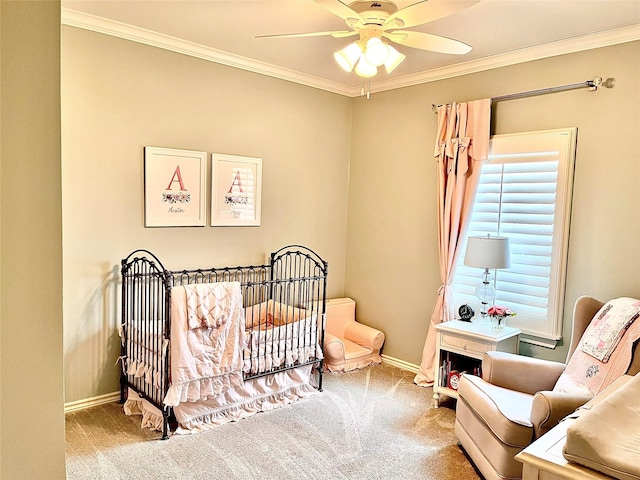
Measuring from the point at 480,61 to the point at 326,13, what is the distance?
145 cm

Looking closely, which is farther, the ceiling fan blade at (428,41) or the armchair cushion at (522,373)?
the armchair cushion at (522,373)

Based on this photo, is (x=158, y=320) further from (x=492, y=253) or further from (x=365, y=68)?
(x=492, y=253)

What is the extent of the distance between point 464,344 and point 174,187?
2398 mm

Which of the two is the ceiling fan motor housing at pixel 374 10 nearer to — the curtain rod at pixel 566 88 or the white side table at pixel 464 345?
the curtain rod at pixel 566 88

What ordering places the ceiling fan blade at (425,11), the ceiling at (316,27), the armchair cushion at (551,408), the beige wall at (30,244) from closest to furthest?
1. the beige wall at (30,244)
2. the ceiling fan blade at (425,11)
3. the armchair cushion at (551,408)
4. the ceiling at (316,27)

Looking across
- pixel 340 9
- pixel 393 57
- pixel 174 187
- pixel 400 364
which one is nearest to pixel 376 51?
pixel 393 57

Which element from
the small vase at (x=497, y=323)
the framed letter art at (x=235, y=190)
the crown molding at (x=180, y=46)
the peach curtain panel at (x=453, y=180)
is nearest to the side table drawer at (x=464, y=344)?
the small vase at (x=497, y=323)

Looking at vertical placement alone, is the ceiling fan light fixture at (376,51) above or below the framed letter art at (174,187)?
above

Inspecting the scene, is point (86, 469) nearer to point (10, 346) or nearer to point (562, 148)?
point (10, 346)

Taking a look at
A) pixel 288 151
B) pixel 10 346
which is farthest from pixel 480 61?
pixel 10 346

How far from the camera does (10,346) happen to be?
0.83 m

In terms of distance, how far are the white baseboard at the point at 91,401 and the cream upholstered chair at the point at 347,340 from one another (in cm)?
168

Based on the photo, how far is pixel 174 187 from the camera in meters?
3.51

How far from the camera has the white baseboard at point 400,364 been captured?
422 centimetres
